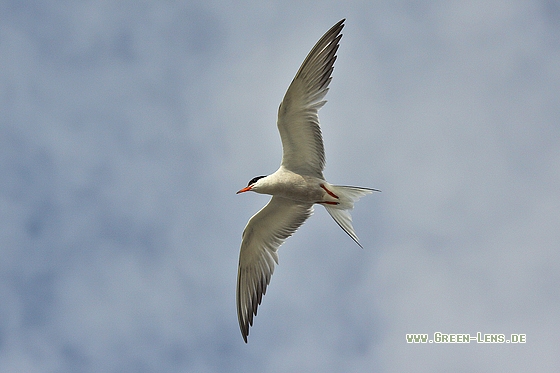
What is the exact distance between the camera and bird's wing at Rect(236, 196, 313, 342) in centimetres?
1029

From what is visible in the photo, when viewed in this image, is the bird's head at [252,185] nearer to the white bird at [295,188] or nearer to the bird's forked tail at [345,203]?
the white bird at [295,188]

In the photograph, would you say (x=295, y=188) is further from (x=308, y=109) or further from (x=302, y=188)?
(x=308, y=109)

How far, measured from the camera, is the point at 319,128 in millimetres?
9312

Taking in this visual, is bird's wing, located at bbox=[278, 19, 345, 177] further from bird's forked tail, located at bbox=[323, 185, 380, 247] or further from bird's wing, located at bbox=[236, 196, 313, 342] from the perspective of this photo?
bird's wing, located at bbox=[236, 196, 313, 342]

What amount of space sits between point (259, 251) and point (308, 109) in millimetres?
2685

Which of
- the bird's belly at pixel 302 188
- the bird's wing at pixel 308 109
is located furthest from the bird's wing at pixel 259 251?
the bird's wing at pixel 308 109

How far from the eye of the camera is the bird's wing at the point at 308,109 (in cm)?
894

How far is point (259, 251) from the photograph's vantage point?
10.5 m

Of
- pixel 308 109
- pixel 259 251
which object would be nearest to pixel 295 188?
pixel 308 109

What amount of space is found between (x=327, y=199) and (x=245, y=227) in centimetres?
152

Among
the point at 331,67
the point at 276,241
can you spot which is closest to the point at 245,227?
the point at 276,241

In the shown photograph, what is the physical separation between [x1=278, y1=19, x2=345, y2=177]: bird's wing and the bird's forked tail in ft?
1.36

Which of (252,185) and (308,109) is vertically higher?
(308,109)

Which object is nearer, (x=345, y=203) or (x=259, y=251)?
(x=345, y=203)
